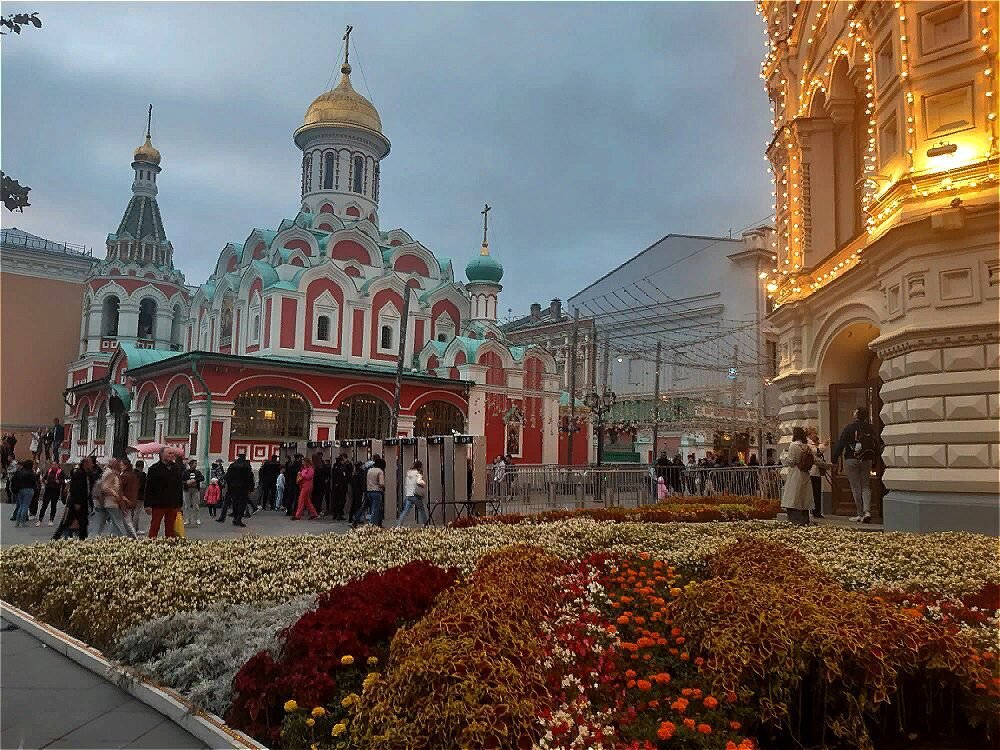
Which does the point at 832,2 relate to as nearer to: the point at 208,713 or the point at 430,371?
the point at 208,713

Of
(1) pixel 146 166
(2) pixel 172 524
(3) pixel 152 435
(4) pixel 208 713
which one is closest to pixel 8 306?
(1) pixel 146 166

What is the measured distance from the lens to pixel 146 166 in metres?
46.0

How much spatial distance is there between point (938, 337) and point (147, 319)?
142ft

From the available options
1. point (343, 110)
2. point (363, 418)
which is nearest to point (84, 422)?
point (363, 418)

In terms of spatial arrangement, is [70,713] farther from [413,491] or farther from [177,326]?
[177,326]

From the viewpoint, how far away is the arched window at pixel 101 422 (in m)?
35.9

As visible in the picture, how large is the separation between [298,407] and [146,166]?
25.8 metres

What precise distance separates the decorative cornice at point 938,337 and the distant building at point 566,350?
48.7 feet

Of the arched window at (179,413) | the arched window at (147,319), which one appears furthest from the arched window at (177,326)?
the arched window at (179,413)

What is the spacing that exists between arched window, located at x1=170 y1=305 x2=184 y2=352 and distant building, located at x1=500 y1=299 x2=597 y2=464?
19.8m

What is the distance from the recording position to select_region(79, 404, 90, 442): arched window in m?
37.8

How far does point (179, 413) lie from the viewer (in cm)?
2844

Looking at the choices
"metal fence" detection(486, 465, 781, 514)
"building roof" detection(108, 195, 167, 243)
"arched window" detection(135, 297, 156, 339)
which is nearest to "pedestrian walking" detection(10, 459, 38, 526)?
"metal fence" detection(486, 465, 781, 514)

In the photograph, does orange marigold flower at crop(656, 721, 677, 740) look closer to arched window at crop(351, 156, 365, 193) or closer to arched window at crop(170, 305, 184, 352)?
arched window at crop(351, 156, 365, 193)
